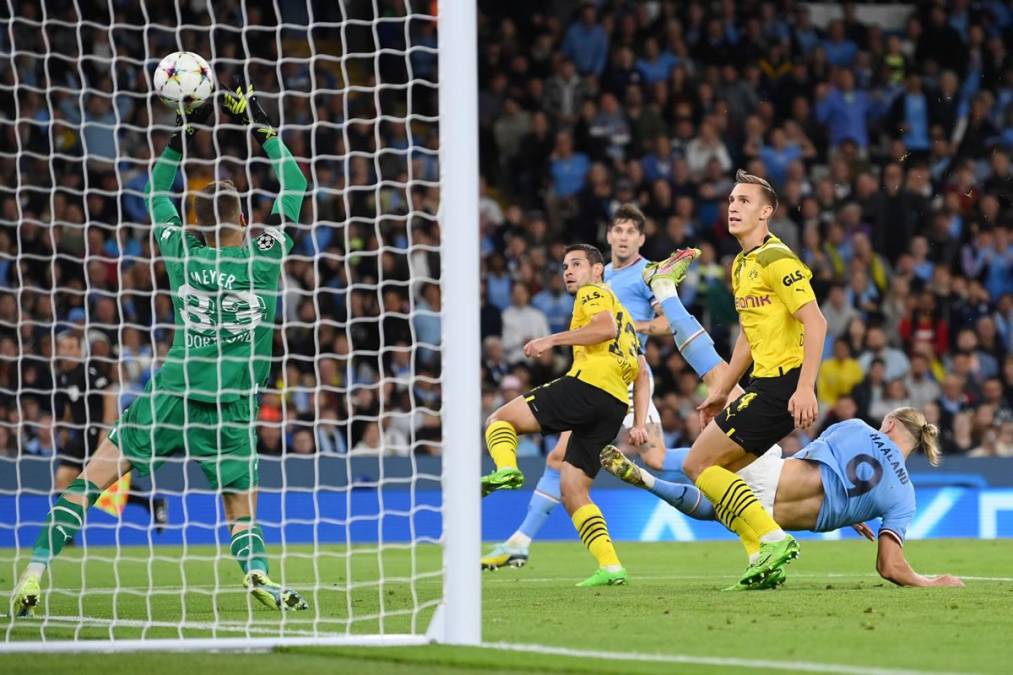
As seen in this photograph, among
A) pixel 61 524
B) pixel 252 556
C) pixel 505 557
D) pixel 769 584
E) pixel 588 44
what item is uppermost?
pixel 588 44

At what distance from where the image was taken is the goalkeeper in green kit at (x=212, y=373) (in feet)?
24.8

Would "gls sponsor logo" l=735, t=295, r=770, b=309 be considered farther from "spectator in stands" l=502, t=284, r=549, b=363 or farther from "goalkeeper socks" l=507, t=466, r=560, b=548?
"spectator in stands" l=502, t=284, r=549, b=363

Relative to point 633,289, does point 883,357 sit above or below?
below

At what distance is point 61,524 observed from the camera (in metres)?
7.59

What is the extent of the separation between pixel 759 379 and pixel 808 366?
1.37ft

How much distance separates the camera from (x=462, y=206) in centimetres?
603

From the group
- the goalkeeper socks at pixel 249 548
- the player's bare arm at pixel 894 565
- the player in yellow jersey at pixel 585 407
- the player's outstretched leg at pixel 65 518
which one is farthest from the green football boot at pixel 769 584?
the player's outstretched leg at pixel 65 518

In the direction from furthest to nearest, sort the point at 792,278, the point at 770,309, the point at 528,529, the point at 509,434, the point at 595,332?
1. the point at 528,529
2. the point at 509,434
3. the point at 595,332
4. the point at 770,309
5. the point at 792,278

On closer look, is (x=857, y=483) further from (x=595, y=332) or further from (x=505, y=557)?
(x=505, y=557)

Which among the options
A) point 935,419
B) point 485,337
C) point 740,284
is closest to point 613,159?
point 485,337

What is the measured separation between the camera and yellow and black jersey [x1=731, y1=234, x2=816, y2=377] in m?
8.07

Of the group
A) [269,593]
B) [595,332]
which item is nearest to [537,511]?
[595,332]

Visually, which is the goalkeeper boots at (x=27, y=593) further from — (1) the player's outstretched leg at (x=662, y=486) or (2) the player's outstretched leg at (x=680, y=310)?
(2) the player's outstretched leg at (x=680, y=310)

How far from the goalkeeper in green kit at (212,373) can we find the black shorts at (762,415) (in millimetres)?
2371
